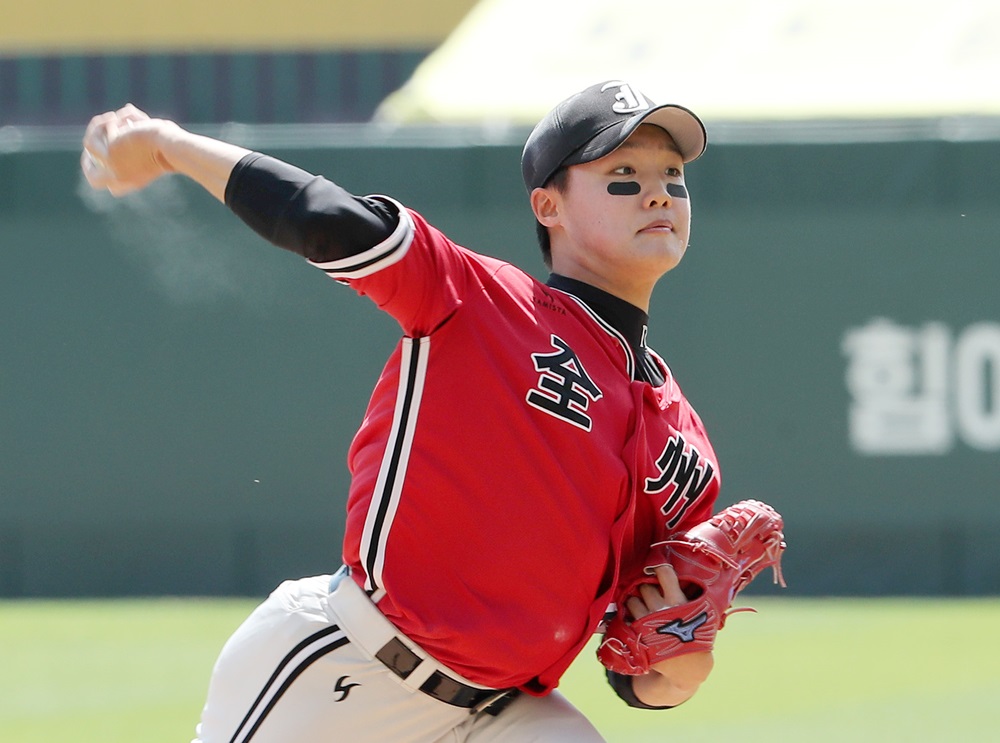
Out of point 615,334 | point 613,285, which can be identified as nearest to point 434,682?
point 615,334

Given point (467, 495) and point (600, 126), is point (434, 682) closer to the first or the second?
point (467, 495)

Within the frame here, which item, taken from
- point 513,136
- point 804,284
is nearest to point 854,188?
point 804,284

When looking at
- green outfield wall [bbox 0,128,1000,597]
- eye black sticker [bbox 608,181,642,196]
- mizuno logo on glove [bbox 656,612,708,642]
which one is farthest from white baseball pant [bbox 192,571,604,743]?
green outfield wall [bbox 0,128,1000,597]

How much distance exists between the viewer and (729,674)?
6781mm

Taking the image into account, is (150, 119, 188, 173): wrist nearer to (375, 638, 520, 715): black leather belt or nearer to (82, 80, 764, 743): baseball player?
(82, 80, 764, 743): baseball player

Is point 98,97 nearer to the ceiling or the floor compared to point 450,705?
nearer to the floor

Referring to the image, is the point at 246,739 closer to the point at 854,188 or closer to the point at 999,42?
the point at 854,188

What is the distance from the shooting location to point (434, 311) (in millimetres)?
2664

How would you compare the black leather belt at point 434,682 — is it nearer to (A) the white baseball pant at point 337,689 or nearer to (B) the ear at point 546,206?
(A) the white baseball pant at point 337,689

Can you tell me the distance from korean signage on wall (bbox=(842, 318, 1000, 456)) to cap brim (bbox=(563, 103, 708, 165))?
5.87 m

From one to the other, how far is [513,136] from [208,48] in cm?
680

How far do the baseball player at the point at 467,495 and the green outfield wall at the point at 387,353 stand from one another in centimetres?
571

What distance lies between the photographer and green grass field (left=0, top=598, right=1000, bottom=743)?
19.1 feet

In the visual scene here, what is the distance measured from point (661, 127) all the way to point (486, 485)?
79 centimetres
